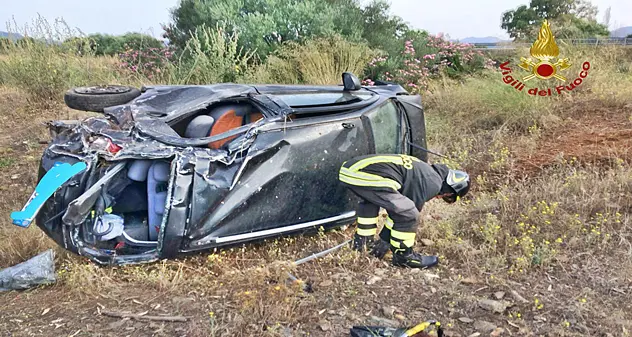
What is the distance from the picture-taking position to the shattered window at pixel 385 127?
408 centimetres

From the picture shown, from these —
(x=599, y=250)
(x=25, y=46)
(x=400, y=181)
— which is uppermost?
(x=25, y=46)

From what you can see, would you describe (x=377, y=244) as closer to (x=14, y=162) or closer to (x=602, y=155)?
(x=602, y=155)

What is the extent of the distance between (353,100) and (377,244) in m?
1.20

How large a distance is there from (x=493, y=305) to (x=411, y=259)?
73 cm

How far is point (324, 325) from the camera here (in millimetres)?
2941

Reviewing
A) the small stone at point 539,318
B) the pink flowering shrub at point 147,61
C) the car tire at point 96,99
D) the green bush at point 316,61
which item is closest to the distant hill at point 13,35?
the pink flowering shrub at point 147,61

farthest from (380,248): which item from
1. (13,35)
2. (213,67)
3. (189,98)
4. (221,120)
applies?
(13,35)

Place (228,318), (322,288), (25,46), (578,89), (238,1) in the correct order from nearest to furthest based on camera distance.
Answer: (228,318) < (322,288) < (578,89) < (25,46) < (238,1)

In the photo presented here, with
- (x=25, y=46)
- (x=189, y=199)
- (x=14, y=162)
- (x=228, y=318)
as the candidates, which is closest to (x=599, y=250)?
(x=228, y=318)

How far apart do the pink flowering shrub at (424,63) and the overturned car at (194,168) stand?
5041mm

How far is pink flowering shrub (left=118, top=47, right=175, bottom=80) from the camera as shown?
890 centimetres

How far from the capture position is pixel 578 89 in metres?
8.09

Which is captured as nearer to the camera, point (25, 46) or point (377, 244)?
point (377, 244)

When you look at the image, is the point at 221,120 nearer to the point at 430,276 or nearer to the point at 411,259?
the point at 411,259
